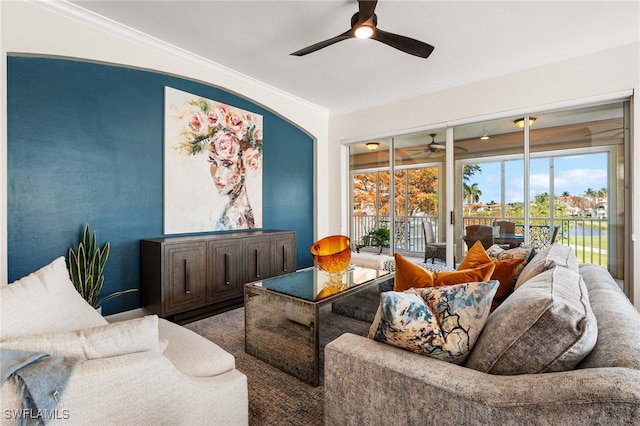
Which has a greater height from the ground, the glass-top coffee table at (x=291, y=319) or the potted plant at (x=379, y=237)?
the potted plant at (x=379, y=237)

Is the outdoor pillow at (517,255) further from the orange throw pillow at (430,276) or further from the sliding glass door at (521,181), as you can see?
the sliding glass door at (521,181)

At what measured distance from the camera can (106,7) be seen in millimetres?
2658

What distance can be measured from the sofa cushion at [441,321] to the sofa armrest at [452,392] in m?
0.05

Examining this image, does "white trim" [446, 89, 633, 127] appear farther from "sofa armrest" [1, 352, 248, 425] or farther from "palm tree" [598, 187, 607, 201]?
"sofa armrest" [1, 352, 248, 425]

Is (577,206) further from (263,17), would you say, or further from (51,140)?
(51,140)

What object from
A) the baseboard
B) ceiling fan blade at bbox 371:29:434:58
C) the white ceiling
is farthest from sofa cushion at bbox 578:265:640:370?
the baseboard

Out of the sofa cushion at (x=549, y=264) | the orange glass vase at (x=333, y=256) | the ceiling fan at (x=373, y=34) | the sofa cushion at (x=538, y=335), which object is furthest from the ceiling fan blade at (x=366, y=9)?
the sofa cushion at (x=538, y=335)

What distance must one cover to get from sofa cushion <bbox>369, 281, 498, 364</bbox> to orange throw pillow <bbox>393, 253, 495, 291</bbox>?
0.34 meters

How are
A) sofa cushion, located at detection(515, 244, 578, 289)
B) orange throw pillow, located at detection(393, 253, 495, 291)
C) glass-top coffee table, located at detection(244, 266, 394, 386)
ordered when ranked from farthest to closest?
1. glass-top coffee table, located at detection(244, 266, 394, 386)
2. sofa cushion, located at detection(515, 244, 578, 289)
3. orange throw pillow, located at detection(393, 253, 495, 291)

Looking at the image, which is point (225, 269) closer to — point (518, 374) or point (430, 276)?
point (430, 276)

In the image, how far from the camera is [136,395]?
1.13m

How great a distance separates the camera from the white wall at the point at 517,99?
3.15 m

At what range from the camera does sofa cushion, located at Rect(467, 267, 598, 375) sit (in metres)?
0.95

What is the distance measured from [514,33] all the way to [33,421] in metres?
4.24
